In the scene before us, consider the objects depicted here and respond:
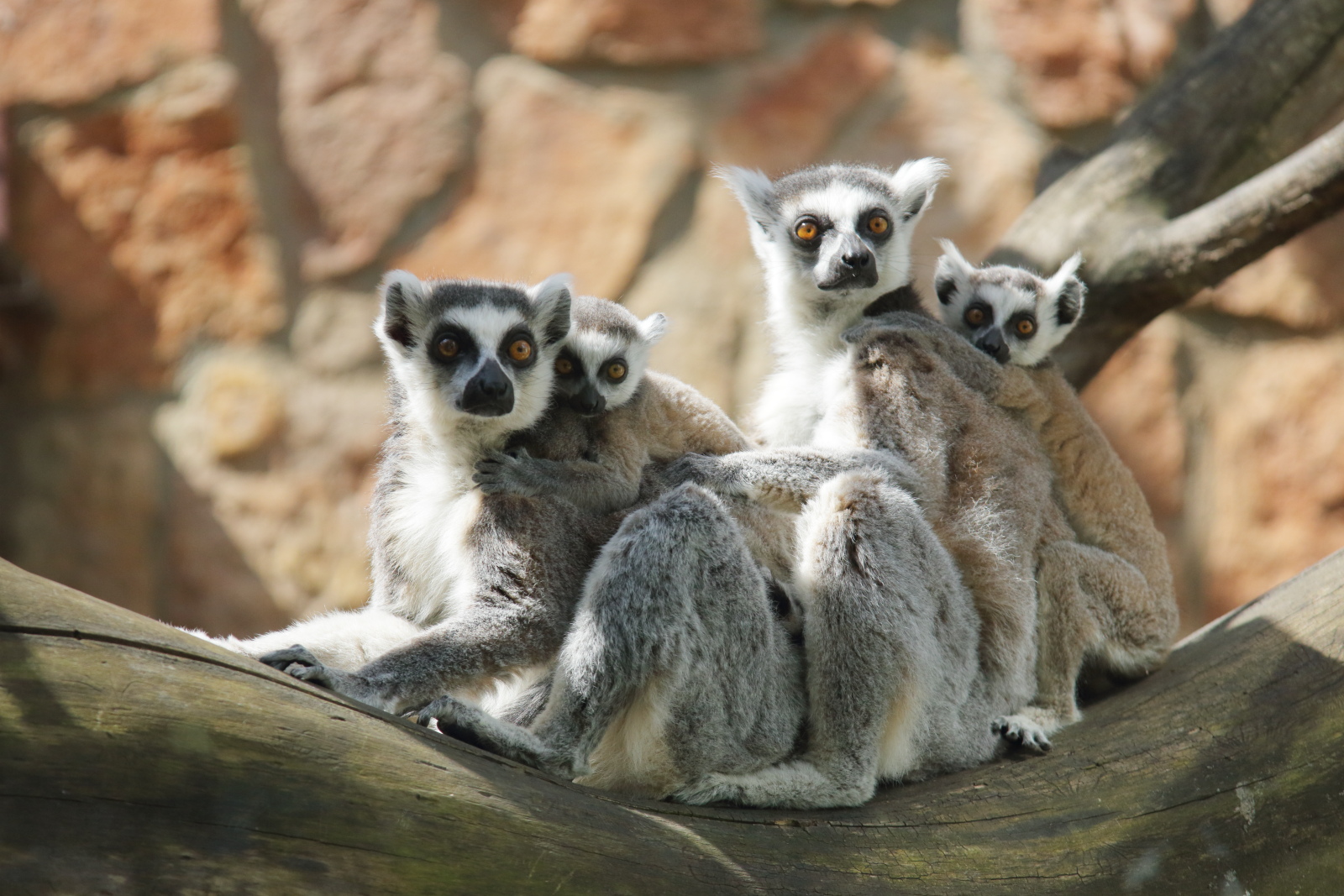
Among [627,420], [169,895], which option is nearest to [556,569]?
[627,420]

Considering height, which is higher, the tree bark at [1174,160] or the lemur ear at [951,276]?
the tree bark at [1174,160]

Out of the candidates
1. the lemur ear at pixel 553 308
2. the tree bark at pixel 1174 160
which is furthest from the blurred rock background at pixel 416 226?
the lemur ear at pixel 553 308

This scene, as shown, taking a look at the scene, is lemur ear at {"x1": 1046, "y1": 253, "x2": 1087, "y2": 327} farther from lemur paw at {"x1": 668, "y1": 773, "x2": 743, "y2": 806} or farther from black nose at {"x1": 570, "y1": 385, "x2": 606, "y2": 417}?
lemur paw at {"x1": 668, "y1": 773, "x2": 743, "y2": 806}

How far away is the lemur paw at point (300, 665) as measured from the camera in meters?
3.25

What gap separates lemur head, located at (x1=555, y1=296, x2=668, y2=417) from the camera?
14.3 feet

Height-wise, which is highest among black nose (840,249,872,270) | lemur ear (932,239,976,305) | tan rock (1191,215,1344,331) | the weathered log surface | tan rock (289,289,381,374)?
tan rock (1191,215,1344,331)

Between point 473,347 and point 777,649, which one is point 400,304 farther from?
point 777,649

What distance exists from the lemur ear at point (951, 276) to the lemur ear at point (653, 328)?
138cm

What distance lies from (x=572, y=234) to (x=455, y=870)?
17.6ft

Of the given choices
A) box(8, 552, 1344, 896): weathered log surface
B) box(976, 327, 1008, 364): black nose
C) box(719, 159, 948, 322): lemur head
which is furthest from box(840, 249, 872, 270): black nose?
box(8, 552, 1344, 896): weathered log surface

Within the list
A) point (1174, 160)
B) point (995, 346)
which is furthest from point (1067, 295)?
point (1174, 160)

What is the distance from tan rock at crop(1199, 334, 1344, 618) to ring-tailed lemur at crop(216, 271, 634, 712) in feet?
16.6

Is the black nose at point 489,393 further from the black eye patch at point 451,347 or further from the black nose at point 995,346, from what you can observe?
the black nose at point 995,346

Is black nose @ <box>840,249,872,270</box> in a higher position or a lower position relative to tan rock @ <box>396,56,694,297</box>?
lower
